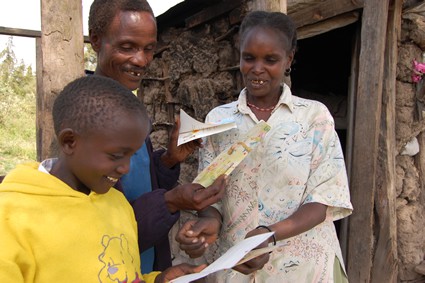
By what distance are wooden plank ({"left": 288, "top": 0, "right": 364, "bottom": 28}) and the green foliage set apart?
19.5 ft

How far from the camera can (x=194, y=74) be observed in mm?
3824

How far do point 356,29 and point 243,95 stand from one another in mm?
1966

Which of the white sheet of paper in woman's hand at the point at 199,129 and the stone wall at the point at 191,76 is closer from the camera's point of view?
the white sheet of paper in woman's hand at the point at 199,129

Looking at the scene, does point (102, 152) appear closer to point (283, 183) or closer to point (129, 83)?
point (129, 83)

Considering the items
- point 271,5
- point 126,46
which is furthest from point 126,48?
point 271,5

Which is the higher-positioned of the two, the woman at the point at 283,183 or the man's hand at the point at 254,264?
the woman at the point at 283,183

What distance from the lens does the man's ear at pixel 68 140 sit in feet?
3.53

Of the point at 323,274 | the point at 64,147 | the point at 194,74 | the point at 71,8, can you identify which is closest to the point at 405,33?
the point at 194,74

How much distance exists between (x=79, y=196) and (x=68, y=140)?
0.51 feet

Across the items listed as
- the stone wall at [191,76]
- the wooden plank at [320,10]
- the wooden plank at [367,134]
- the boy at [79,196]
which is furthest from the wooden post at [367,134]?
the boy at [79,196]

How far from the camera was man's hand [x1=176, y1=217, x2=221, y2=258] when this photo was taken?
1.37m

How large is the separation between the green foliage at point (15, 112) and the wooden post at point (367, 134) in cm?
611

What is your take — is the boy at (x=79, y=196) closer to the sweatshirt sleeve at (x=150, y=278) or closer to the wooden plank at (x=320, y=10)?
the sweatshirt sleeve at (x=150, y=278)

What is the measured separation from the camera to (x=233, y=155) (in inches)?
57.8
